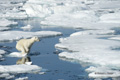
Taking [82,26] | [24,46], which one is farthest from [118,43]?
[82,26]

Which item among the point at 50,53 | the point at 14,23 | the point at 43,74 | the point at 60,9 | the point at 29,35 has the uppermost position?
the point at 60,9

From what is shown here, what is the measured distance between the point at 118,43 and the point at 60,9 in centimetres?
1076

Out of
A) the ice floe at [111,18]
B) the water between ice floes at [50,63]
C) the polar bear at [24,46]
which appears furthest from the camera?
the ice floe at [111,18]

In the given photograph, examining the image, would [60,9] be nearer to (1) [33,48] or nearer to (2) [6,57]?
(1) [33,48]

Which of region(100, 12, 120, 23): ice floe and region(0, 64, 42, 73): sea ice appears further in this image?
region(100, 12, 120, 23): ice floe

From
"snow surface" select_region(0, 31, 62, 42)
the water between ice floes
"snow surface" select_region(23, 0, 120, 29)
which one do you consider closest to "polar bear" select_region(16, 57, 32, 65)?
the water between ice floes

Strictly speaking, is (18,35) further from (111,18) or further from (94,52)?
(111,18)

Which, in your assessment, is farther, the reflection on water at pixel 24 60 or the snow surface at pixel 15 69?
the reflection on water at pixel 24 60

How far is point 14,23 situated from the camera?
17438mm

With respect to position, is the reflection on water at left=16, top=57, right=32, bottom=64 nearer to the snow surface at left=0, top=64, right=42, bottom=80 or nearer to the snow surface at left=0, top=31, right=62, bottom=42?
the snow surface at left=0, top=64, right=42, bottom=80

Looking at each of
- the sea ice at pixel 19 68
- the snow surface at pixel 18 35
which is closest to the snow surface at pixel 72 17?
the snow surface at pixel 18 35

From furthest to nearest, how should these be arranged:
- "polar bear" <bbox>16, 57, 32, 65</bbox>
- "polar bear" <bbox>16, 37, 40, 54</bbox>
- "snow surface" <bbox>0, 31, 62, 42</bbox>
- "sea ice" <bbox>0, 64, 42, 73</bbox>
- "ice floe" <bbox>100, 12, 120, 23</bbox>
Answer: "ice floe" <bbox>100, 12, 120, 23</bbox>, "snow surface" <bbox>0, 31, 62, 42</bbox>, "polar bear" <bbox>16, 37, 40, 54</bbox>, "polar bear" <bbox>16, 57, 32, 65</bbox>, "sea ice" <bbox>0, 64, 42, 73</bbox>

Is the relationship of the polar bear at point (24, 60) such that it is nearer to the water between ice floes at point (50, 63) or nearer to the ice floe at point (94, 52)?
the water between ice floes at point (50, 63)

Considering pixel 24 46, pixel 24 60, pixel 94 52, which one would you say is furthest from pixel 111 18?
pixel 24 60
